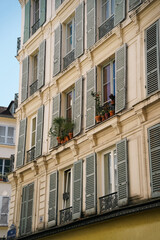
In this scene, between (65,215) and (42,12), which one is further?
(42,12)

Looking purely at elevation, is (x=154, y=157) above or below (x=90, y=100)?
below

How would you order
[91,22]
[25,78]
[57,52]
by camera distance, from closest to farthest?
[91,22] < [57,52] < [25,78]

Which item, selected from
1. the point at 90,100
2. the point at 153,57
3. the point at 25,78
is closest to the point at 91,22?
the point at 90,100

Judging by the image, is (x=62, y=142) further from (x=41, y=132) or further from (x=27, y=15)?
(x=27, y=15)

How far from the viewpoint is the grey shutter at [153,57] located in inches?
510

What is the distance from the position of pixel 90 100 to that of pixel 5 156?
51.5ft

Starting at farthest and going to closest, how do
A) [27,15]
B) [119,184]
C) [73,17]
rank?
[27,15] < [73,17] < [119,184]

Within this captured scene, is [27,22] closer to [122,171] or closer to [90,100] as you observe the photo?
[90,100]

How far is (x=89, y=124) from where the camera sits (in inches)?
618

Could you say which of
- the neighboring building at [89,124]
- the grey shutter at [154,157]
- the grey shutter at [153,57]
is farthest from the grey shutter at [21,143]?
the grey shutter at [154,157]

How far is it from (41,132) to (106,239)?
654 cm

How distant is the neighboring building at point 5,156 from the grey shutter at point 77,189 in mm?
13075

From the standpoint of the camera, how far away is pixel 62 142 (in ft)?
56.6

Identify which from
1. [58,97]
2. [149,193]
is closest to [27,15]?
[58,97]
